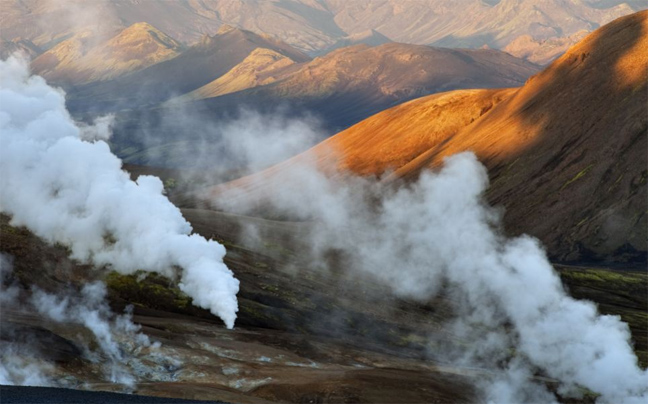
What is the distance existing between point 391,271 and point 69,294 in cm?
6947

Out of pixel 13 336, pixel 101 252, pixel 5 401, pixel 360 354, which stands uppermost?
pixel 101 252

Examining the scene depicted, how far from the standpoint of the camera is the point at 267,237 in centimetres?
15800

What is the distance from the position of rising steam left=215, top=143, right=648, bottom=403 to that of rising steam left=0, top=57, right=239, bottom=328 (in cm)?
3219

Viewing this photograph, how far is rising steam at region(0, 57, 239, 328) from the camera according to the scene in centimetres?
9444

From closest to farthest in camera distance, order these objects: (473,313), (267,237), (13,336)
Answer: (13,336), (473,313), (267,237)

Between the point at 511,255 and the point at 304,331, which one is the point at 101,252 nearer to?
the point at 304,331

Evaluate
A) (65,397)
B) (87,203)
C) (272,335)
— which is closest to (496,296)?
(272,335)

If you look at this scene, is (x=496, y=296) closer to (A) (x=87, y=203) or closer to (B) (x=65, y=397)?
(A) (x=87, y=203)

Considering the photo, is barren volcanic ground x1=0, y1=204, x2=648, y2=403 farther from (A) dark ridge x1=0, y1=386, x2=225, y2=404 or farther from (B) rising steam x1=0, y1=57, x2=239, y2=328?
(A) dark ridge x1=0, y1=386, x2=225, y2=404

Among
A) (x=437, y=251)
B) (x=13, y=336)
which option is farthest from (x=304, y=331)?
(x=437, y=251)

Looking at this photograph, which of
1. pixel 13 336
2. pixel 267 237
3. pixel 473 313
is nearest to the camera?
pixel 13 336

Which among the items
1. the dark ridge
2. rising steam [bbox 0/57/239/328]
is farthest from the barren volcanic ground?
the dark ridge

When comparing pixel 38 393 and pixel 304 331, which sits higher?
pixel 304 331

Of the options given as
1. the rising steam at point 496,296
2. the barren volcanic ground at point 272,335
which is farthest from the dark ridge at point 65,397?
the rising steam at point 496,296
